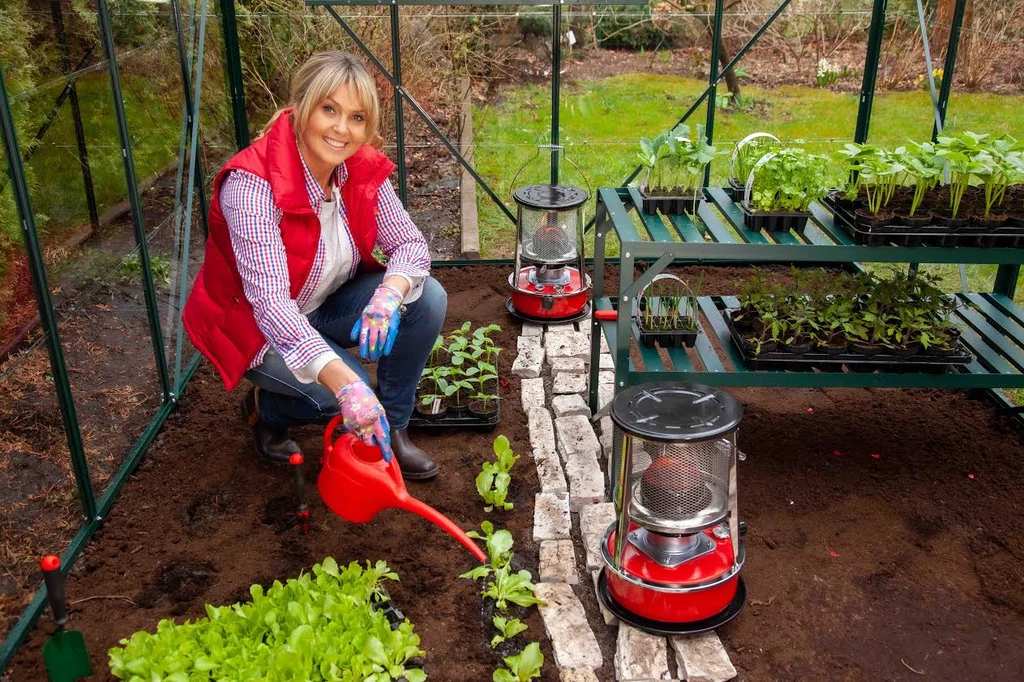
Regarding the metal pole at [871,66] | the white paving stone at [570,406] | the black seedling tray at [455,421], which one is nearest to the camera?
the black seedling tray at [455,421]

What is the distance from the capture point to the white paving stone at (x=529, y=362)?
4242 mm

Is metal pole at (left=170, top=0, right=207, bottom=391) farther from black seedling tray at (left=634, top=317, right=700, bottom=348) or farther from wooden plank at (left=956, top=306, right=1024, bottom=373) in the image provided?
wooden plank at (left=956, top=306, right=1024, bottom=373)

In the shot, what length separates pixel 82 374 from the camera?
3021 millimetres

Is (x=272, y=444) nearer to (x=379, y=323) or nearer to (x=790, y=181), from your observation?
(x=379, y=323)

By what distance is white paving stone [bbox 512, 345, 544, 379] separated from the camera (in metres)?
4.24

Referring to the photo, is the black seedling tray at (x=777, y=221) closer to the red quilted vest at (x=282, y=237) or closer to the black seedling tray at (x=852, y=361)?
the black seedling tray at (x=852, y=361)

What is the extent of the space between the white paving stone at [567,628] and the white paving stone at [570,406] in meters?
1.11

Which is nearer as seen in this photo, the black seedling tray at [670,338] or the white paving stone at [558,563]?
the white paving stone at [558,563]

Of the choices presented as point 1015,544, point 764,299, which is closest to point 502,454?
point 764,299

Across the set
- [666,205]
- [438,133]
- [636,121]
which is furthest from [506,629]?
[636,121]

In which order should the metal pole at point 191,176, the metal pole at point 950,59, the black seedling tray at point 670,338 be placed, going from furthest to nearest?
the metal pole at point 950,59, the metal pole at point 191,176, the black seedling tray at point 670,338

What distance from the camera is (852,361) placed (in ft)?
11.1

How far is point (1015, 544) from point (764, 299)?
1.20 metres

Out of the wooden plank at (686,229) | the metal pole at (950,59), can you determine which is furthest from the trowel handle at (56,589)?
the metal pole at (950,59)
